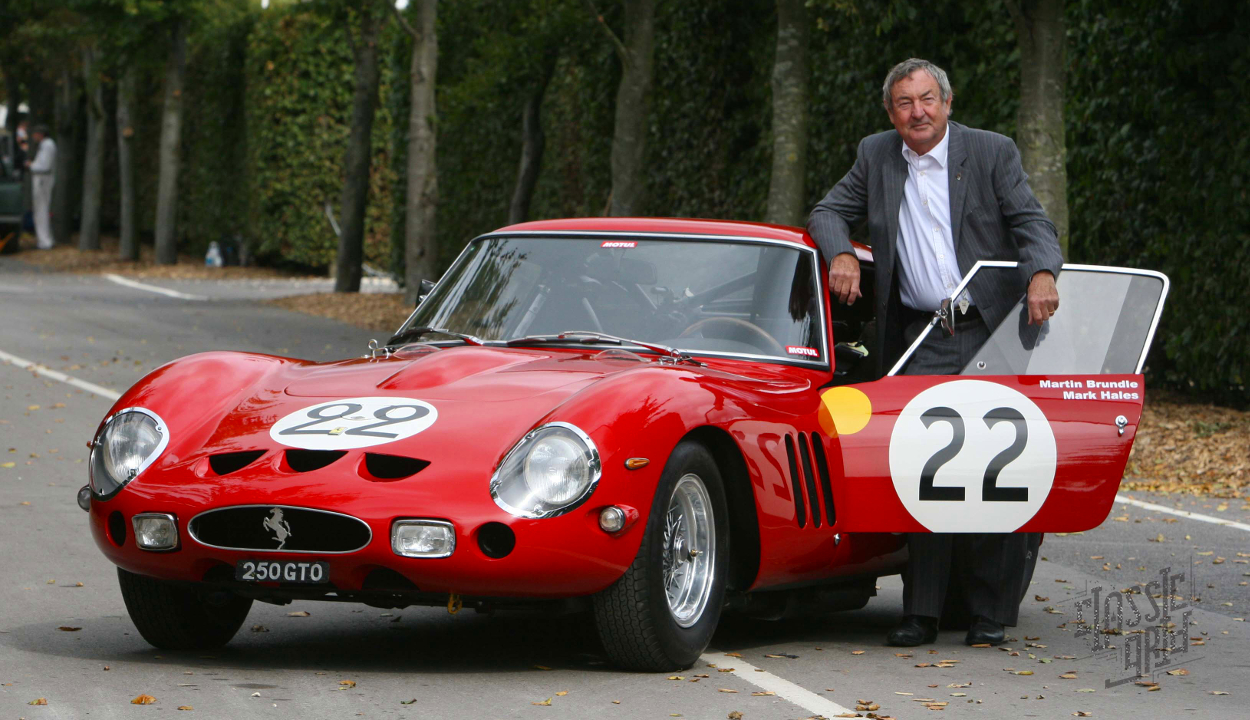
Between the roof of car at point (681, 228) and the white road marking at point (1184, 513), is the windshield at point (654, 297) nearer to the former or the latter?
the roof of car at point (681, 228)

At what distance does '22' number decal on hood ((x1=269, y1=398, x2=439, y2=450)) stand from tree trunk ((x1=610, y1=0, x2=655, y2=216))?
41.0 feet

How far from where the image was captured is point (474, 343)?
604 cm

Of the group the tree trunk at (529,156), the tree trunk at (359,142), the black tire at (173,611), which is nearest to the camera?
the black tire at (173,611)

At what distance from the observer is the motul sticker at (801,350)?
6004 millimetres

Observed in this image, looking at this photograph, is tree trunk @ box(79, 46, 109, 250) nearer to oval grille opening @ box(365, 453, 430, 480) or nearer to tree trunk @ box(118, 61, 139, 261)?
tree trunk @ box(118, 61, 139, 261)

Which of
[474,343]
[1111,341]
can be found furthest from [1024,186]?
[474,343]

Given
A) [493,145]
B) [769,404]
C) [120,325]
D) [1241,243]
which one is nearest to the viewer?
[769,404]

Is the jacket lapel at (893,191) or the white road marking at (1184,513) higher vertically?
the jacket lapel at (893,191)

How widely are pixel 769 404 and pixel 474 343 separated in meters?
1.14

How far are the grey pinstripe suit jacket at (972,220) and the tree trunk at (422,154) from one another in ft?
54.7

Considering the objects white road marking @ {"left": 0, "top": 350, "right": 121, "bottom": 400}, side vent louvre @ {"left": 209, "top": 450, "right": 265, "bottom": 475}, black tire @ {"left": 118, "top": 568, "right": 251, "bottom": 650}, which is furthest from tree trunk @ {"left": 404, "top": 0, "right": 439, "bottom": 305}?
side vent louvre @ {"left": 209, "top": 450, "right": 265, "bottom": 475}

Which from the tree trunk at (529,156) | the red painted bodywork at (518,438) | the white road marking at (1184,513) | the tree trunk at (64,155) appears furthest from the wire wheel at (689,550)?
the tree trunk at (64,155)

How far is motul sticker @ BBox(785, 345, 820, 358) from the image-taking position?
6004 mm

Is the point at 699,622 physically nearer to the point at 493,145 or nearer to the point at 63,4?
the point at 493,145
